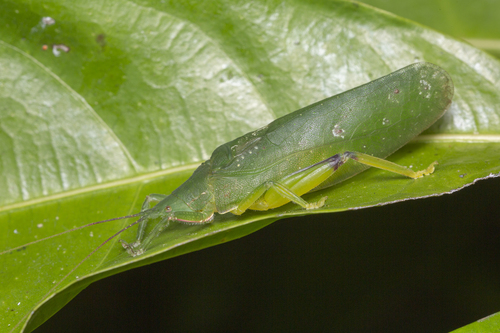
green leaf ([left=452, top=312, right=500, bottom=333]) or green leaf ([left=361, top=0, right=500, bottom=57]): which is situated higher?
green leaf ([left=361, top=0, right=500, bottom=57])

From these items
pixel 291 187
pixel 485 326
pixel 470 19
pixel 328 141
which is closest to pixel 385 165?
pixel 328 141

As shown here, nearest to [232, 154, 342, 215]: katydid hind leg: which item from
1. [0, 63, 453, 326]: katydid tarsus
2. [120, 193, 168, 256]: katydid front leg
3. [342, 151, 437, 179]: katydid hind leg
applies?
[0, 63, 453, 326]: katydid tarsus

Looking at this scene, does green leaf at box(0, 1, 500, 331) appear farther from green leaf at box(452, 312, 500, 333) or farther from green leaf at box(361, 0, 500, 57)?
green leaf at box(452, 312, 500, 333)

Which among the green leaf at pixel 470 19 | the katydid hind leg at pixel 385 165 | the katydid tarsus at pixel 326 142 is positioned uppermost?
the green leaf at pixel 470 19

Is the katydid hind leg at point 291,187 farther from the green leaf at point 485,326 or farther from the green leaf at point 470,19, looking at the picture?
the green leaf at point 470,19

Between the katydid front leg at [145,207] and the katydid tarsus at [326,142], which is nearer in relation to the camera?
the katydid tarsus at [326,142]

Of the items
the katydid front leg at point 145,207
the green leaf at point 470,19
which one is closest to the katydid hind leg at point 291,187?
the katydid front leg at point 145,207

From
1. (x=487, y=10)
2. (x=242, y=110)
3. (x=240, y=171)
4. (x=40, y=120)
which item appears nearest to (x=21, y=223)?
(x=40, y=120)

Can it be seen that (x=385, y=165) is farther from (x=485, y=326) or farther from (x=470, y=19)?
(x=470, y=19)
